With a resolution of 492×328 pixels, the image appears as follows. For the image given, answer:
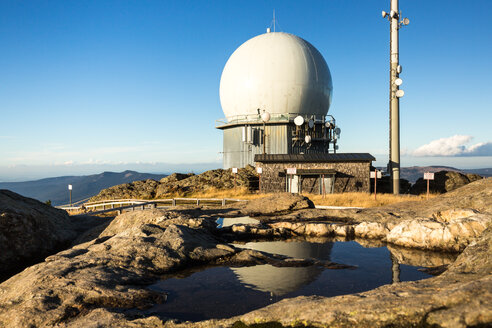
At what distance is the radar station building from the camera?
110 feet

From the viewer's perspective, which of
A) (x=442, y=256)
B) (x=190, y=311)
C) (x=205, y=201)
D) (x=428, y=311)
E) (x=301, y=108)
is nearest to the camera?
(x=428, y=311)

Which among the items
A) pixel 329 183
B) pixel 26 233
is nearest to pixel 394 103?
pixel 329 183

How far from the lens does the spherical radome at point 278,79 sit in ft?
110

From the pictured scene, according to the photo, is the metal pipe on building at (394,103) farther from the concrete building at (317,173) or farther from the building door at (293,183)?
the building door at (293,183)

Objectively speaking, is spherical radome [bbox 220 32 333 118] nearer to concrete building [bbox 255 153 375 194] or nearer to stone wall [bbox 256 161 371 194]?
concrete building [bbox 255 153 375 194]

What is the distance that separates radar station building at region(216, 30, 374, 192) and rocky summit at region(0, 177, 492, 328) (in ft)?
67.2

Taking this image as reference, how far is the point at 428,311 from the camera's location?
334cm

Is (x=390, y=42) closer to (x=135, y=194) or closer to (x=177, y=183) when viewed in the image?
(x=177, y=183)

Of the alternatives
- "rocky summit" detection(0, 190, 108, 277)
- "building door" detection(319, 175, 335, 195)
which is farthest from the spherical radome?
"rocky summit" detection(0, 190, 108, 277)

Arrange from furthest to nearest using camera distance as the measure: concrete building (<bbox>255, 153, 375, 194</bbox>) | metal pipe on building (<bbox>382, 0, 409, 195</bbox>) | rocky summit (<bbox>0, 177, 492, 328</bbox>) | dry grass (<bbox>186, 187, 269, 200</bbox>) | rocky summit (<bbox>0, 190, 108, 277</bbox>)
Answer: metal pipe on building (<bbox>382, 0, 409, 195</bbox>), dry grass (<bbox>186, 187, 269, 200</bbox>), concrete building (<bbox>255, 153, 375, 194</bbox>), rocky summit (<bbox>0, 190, 108, 277</bbox>), rocky summit (<bbox>0, 177, 492, 328</bbox>)

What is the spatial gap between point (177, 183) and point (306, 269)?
991 inches

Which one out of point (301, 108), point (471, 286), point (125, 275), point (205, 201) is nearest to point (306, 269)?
point (125, 275)

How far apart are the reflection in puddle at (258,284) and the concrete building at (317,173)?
17118 mm

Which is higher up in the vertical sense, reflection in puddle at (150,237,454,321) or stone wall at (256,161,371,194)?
stone wall at (256,161,371,194)
